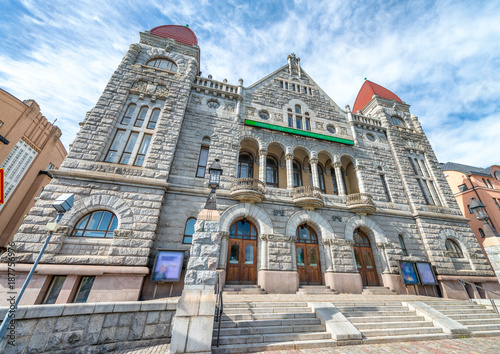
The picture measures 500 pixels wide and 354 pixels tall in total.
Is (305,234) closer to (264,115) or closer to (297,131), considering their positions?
(297,131)

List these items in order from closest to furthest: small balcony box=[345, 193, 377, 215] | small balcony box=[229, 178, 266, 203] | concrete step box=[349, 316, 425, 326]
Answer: concrete step box=[349, 316, 425, 326] < small balcony box=[229, 178, 266, 203] < small balcony box=[345, 193, 377, 215]

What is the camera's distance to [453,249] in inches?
545

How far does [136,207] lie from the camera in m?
9.63

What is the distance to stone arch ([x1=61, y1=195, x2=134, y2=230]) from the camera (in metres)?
8.99

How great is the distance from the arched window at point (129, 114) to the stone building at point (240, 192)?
0.09m

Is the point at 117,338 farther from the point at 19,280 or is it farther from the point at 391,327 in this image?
the point at 391,327

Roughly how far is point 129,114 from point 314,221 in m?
13.6

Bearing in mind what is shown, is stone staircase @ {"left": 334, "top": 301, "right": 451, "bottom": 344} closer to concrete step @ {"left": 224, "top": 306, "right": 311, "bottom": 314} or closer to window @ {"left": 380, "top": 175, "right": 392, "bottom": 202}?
concrete step @ {"left": 224, "top": 306, "right": 311, "bottom": 314}

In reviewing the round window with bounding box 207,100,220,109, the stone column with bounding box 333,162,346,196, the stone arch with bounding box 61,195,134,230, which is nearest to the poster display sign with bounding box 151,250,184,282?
the stone arch with bounding box 61,195,134,230

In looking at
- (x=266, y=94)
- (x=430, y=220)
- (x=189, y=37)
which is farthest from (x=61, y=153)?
(x=430, y=220)

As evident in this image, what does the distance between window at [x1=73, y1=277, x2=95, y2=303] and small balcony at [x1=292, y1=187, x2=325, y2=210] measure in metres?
10.8

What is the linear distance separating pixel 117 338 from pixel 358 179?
52.8 ft

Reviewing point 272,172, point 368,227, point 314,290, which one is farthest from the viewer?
point 272,172

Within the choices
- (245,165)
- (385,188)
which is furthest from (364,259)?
(245,165)
